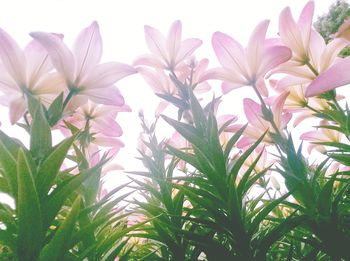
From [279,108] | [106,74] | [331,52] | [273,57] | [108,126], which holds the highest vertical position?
[331,52]

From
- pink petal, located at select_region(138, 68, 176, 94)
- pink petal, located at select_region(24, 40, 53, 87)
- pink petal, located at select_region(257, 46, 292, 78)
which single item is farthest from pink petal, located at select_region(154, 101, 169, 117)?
pink petal, located at select_region(24, 40, 53, 87)

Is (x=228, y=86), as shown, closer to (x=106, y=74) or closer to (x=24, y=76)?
(x=106, y=74)

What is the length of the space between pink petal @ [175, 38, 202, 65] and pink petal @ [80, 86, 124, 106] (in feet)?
1.07

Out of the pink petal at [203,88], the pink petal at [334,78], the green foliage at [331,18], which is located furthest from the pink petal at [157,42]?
the green foliage at [331,18]

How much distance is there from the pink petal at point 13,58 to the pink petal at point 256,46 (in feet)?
2.21

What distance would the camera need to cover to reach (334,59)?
42.3 inches

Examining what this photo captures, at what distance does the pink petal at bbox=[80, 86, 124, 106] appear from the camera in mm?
901

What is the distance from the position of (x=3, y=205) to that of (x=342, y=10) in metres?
13.3

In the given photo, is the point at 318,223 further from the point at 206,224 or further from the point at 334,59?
the point at 334,59

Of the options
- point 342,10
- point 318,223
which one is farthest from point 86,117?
point 342,10

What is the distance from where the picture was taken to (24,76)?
80 cm

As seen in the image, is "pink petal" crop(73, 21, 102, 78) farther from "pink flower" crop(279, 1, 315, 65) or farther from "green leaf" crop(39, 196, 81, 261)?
"pink flower" crop(279, 1, 315, 65)

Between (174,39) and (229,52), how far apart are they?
0.73ft

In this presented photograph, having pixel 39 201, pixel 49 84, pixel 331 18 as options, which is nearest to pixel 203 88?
pixel 49 84
